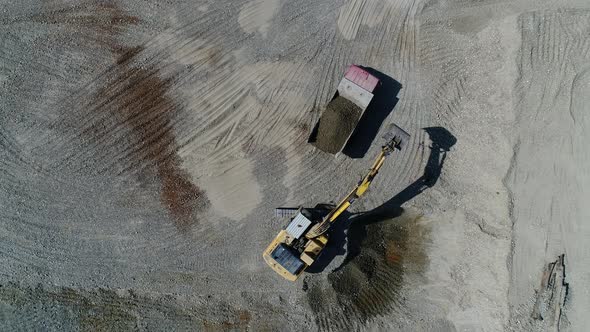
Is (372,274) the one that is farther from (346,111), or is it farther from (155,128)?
(155,128)

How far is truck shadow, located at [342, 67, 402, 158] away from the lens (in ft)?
49.1

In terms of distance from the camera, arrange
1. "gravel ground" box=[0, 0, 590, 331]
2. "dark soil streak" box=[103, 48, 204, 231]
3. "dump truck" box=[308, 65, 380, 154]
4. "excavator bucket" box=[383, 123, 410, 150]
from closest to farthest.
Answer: "excavator bucket" box=[383, 123, 410, 150] < "dump truck" box=[308, 65, 380, 154] < "gravel ground" box=[0, 0, 590, 331] < "dark soil streak" box=[103, 48, 204, 231]

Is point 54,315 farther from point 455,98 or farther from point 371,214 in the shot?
point 455,98

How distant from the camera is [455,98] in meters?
14.9

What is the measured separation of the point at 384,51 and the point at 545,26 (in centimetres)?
502

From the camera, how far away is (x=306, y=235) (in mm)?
14203

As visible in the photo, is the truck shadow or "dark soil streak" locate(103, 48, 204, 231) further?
"dark soil streak" locate(103, 48, 204, 231)

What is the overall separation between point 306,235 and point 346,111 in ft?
13.4

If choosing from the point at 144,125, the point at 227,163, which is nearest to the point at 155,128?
the point at 144,125

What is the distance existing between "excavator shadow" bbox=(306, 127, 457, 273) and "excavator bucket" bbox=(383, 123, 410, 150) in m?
1.49

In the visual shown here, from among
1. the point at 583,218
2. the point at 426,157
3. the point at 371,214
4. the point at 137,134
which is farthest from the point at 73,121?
the point at 583,218

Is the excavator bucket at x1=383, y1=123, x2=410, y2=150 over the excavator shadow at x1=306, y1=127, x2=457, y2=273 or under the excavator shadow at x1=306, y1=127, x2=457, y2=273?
over

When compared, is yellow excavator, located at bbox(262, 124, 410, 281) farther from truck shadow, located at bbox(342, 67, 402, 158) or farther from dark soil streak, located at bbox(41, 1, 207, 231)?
dark soil streak, located at bbox(41, 1, 207, 231)

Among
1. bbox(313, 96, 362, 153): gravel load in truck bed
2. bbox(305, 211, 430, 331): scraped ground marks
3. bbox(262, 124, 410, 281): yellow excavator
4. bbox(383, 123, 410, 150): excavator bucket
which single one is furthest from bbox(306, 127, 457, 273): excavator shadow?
bbox(313, 96, 362, 153): gravel load in truck bed
